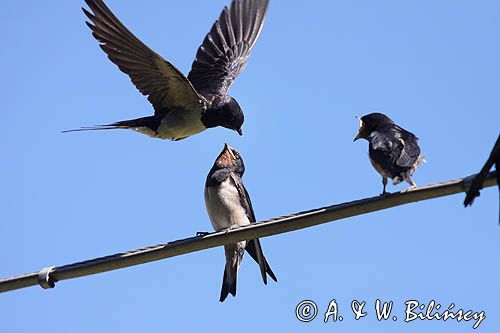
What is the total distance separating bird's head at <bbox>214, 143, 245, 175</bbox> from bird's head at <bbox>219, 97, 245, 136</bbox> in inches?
15.9

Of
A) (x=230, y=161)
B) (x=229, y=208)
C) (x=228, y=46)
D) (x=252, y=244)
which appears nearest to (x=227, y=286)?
(x=252, y=244)

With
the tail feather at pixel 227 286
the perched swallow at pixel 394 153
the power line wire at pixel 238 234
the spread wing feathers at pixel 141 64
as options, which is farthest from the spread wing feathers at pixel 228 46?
the power line wire at pixel 238 234

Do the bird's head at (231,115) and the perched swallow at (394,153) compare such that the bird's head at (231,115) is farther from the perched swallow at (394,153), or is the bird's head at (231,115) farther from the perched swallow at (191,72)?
the perched swallow at (394,153)

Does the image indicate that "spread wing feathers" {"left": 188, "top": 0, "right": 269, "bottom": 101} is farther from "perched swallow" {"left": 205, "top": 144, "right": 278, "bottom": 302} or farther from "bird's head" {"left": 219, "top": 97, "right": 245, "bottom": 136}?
"perched swallow" {"left": 205, "top": 144, "right": 278, "bottom": 302}

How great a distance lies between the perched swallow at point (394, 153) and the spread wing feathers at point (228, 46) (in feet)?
8.62

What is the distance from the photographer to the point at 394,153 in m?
5.13

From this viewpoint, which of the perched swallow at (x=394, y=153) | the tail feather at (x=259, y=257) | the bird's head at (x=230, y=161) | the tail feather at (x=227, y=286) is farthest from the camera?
the bird's head at (x=230, y=161)

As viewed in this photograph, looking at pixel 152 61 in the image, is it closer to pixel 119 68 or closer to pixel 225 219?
pixel 119 68

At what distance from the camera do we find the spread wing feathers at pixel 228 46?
8.12 metres

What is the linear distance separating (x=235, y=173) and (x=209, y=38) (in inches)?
89.6

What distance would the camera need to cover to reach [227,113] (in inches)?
287

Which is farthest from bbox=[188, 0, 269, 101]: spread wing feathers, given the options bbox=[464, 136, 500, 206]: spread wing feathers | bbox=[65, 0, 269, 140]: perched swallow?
bbox=[464, 136, 500, 206]: spread wing feathers

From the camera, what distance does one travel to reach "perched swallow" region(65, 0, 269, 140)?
20.8 ft

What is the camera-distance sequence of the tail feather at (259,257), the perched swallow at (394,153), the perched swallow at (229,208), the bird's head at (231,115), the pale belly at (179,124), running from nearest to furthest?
the perched swallow at (394,153)
the tail feather at (259,257)
the perched swallow at (229,208)
the pale belly at (179,124)
the bird's head at (231,115)
